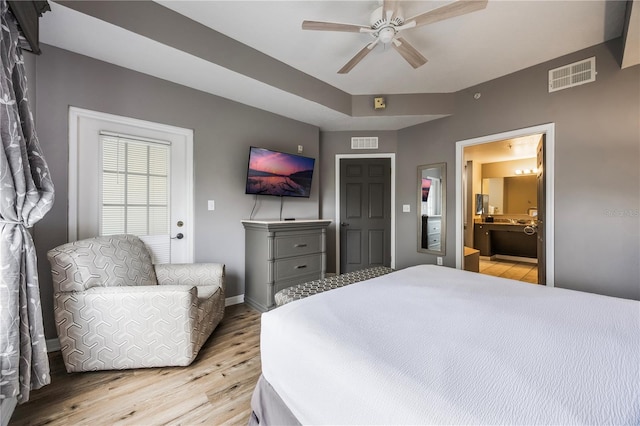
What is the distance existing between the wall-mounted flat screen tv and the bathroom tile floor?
372cm

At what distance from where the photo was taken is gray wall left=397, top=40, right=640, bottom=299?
225cm

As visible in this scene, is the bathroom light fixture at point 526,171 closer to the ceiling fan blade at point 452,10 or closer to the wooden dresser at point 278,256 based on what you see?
the wooden dresser at point 278,256

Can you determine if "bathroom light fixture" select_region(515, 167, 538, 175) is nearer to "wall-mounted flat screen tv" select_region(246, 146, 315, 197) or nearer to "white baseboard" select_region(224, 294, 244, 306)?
"wall-mounted flat screen tv" select_region(246, 146, 315, 197)

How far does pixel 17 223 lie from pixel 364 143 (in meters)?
3.77

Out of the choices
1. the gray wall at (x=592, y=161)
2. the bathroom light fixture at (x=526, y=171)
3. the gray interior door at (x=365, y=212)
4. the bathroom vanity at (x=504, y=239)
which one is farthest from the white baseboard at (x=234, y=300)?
the bathroom light fixture at (x=526, y=171)

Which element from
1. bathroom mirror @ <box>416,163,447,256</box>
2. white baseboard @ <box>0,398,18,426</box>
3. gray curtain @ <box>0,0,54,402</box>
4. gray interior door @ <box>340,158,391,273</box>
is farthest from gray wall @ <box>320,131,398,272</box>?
white baseboard @ <box>0,398,18,426</box>

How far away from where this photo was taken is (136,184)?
243cm

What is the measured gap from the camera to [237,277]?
9.94ft

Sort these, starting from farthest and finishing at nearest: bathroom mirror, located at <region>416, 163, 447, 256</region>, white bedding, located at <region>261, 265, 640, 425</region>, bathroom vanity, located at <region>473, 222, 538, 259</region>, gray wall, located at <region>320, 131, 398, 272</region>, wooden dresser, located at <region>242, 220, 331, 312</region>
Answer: bathroom vanity, located at <region>473, 222, 538, 259</region> < gray wall, located at <region>320, 131, 398, 272</region> < bathroom mirror, located at <region>416, 163, 447, 256</region> < wooden dresser, located at <region>242, 220, 331, 312</region> < white bedding, located at <region>261, 265, 640, 425</region>

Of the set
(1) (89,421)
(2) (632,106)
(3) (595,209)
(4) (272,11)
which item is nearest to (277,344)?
(1) (89,421)

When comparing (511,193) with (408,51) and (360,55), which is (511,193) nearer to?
(408,51)

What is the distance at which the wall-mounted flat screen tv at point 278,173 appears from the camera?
9.80 feet

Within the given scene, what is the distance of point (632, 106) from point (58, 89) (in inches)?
191

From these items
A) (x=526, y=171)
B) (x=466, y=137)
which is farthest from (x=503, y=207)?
(x=466, y=137)
